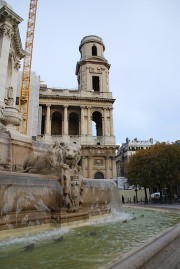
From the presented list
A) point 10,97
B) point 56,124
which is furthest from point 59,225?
point 56,124

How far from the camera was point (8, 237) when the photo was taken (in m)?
4.31

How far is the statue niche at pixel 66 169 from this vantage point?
18.7 ft

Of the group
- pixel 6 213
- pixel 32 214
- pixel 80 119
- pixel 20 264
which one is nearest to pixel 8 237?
pixel 6 213

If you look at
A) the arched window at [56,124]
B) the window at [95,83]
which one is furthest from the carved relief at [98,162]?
the window at [95,83]

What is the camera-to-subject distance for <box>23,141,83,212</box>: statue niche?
5707 millimetres

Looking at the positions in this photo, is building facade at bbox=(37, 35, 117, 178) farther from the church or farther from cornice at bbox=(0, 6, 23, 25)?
cornice at bbox=(0, 6, 23, 25)

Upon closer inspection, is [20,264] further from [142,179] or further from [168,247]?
[142,179]

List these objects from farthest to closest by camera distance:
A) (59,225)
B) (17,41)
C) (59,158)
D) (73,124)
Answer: (73,124), (17,41), (59,158), (59,225)

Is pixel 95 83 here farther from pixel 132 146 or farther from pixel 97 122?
pixel 132 146

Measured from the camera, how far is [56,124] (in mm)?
41438

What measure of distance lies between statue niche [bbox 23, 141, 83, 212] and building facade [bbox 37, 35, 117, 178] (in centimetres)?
2853

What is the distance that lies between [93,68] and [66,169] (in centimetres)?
3749

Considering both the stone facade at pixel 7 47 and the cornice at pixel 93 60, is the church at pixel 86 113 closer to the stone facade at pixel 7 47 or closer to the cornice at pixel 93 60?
the cornice at pixel 93 60

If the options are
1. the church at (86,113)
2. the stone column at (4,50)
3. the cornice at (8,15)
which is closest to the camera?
the stone column at (4,50)
